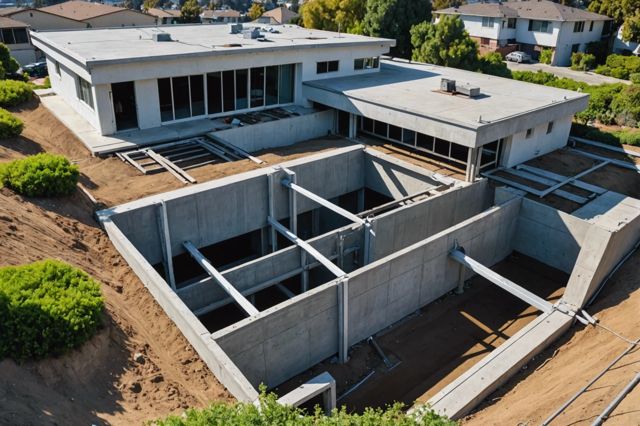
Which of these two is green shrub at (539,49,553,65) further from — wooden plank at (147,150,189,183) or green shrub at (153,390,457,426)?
green shrub at (153,390,457,426)

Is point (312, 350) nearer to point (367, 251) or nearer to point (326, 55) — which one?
point (367, 251)

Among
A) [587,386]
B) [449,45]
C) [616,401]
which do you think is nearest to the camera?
[616,401]

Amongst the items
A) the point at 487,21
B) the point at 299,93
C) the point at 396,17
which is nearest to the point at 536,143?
the point at 299,93

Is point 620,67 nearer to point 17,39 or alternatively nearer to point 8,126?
point 8,126

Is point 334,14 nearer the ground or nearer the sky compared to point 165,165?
nearer the sky

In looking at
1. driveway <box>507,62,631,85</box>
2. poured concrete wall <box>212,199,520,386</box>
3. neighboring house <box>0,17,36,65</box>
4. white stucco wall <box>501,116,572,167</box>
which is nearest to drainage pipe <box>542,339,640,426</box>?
poured concrete wall <box>212,199,520,386</box>

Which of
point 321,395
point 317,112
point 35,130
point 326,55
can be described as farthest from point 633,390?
point 35,130

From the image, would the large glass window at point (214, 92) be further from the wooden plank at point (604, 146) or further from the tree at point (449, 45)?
the tree at point (449, 45)
